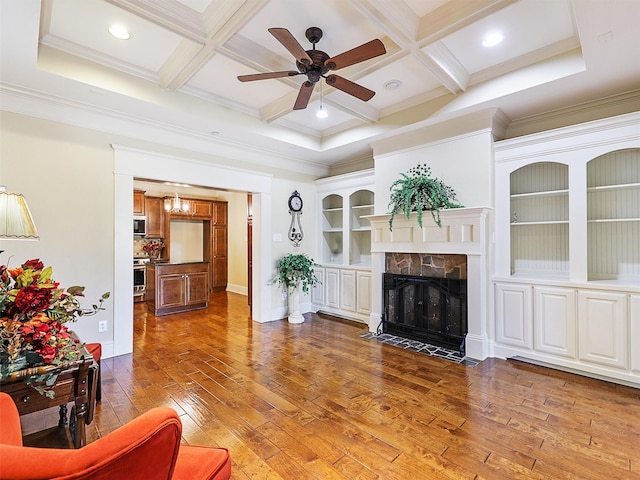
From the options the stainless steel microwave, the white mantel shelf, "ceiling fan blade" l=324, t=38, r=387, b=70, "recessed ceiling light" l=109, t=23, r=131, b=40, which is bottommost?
the white mantel shelf

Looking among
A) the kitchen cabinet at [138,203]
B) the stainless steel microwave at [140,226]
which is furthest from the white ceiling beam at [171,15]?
the stainless steel microwave at [140,226]

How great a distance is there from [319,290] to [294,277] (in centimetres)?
74

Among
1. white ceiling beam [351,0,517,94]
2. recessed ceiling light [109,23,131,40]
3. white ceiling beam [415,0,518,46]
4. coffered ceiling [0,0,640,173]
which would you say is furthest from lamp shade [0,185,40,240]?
white ceiling beam [415,0,518,46]

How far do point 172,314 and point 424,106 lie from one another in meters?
5.50

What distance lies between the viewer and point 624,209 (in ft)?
10.8

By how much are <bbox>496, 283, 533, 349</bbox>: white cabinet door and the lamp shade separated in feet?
14.0

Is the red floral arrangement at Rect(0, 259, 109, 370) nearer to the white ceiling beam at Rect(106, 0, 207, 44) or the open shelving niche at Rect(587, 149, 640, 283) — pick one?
the white ceiling beam at Rect(106, 0, 207, 44)

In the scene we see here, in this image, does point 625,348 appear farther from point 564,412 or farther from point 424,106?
point 424,106

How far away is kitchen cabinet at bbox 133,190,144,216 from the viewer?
7288 mm

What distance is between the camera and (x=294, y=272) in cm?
538

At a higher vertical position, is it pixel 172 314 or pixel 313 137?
pixel 313 137

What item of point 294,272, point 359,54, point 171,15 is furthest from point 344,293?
point 171,15

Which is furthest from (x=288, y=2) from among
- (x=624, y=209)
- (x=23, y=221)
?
(x=624, y=209)

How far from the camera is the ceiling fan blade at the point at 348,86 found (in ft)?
8.97
